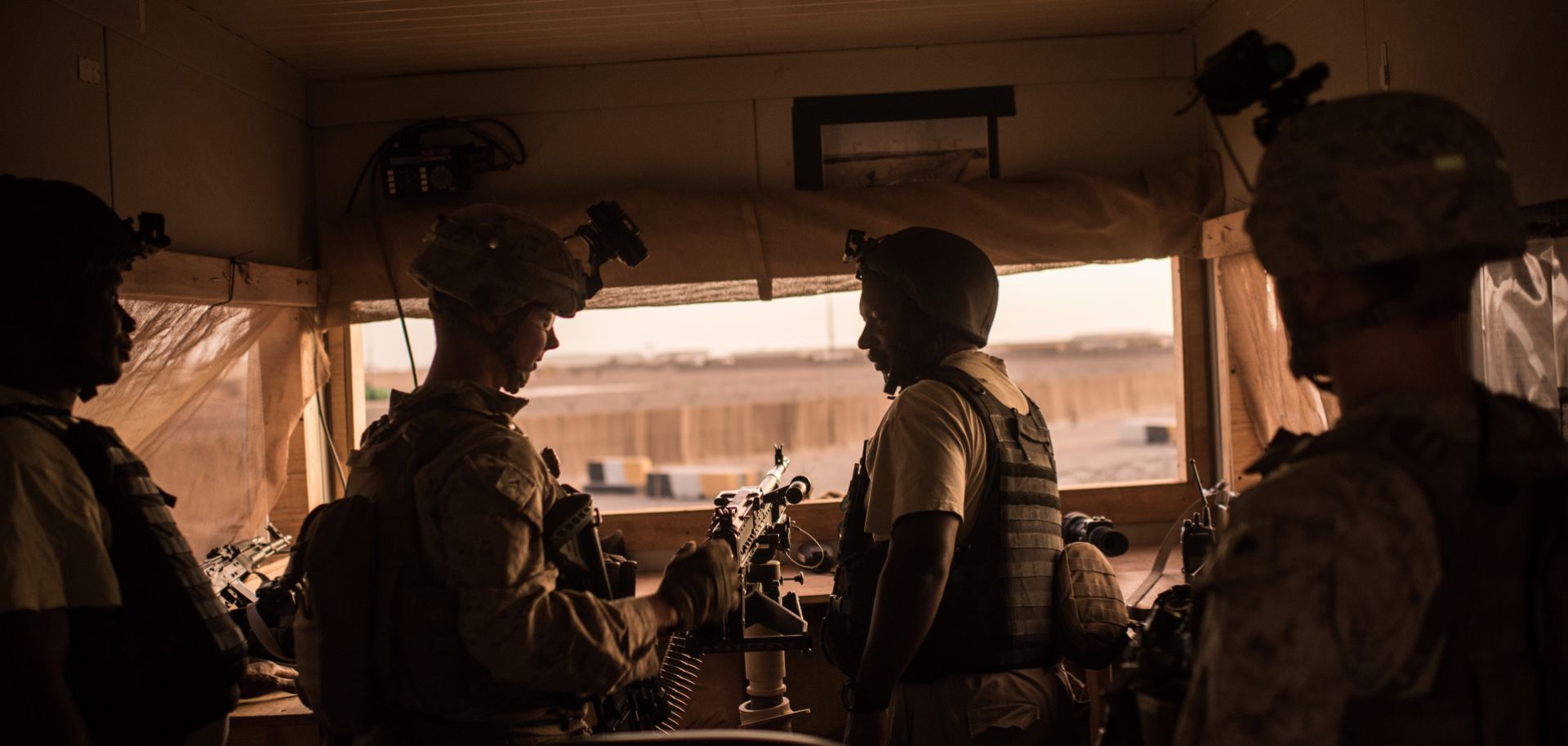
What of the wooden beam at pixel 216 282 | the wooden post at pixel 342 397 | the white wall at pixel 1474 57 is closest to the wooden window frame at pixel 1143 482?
the wooden post at pixel 342 397

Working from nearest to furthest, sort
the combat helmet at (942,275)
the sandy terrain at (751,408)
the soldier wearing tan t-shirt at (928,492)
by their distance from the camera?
the soldier wearing tan t-shirt at (928,492)
the combat helmet at (942,275)
the sandy terrain at (751,408)

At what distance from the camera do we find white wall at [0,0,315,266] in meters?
2.59

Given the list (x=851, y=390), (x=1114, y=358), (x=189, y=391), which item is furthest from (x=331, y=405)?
(x=1114, y=358)

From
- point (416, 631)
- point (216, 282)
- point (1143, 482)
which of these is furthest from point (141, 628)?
point (1143, 482)

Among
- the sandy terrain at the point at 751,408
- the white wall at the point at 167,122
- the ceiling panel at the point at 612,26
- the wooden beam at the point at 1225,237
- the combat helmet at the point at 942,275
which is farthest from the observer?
the sandy terrain at the point at 751,408

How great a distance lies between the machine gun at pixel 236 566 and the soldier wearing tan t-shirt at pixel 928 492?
1822 mm

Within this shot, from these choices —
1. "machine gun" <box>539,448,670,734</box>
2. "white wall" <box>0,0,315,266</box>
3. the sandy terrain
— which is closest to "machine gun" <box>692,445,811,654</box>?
"machine gun" <box>539,448,670,734</box>

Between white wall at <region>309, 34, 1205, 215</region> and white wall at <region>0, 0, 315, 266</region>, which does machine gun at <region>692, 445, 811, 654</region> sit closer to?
white wall at <region>309, 34, 1205, 215</region>

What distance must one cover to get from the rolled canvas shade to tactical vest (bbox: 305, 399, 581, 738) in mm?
2185

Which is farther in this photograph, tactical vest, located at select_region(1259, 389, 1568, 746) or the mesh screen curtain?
the mesh screen curtain

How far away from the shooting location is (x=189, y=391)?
336 cm

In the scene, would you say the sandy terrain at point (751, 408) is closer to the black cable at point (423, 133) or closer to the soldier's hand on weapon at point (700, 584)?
the black cable at point (423, 133)

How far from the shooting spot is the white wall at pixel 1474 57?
→ 7.34 ft

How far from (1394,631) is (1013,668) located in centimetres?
Result: 123
